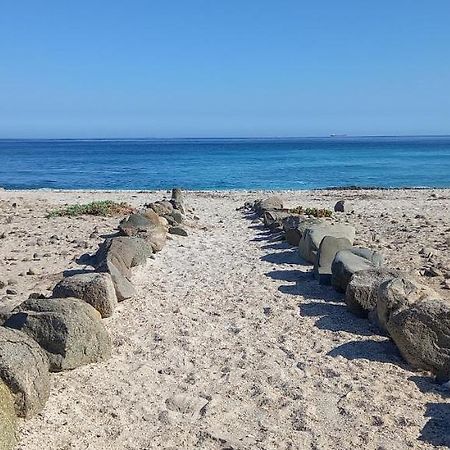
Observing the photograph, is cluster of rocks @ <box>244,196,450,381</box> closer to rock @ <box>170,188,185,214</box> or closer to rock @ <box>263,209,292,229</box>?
rock @ <box>263,209,292,229</box>

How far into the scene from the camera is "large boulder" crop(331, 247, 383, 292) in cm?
959

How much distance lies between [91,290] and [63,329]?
1.83 m

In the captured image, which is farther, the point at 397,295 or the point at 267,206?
the point at 267,206

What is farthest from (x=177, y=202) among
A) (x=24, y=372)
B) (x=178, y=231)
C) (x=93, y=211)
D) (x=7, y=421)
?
(x=7, y=421)

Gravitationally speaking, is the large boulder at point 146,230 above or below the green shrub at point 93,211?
above

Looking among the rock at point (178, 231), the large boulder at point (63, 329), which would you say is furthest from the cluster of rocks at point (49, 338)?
the rock at point (178, 231)

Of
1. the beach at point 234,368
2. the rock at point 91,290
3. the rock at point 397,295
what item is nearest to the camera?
the beach at point 234,368

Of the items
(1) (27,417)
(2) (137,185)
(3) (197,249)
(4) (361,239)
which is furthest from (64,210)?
(2) (137,185)

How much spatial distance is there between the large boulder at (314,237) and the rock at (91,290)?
4959 millimetres

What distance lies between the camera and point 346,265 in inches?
382

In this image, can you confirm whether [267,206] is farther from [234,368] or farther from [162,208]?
[234,368]

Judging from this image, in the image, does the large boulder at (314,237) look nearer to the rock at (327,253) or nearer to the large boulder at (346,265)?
the rock at (327,253)

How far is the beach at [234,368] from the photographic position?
5.47m

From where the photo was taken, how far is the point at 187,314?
29.2 ft
